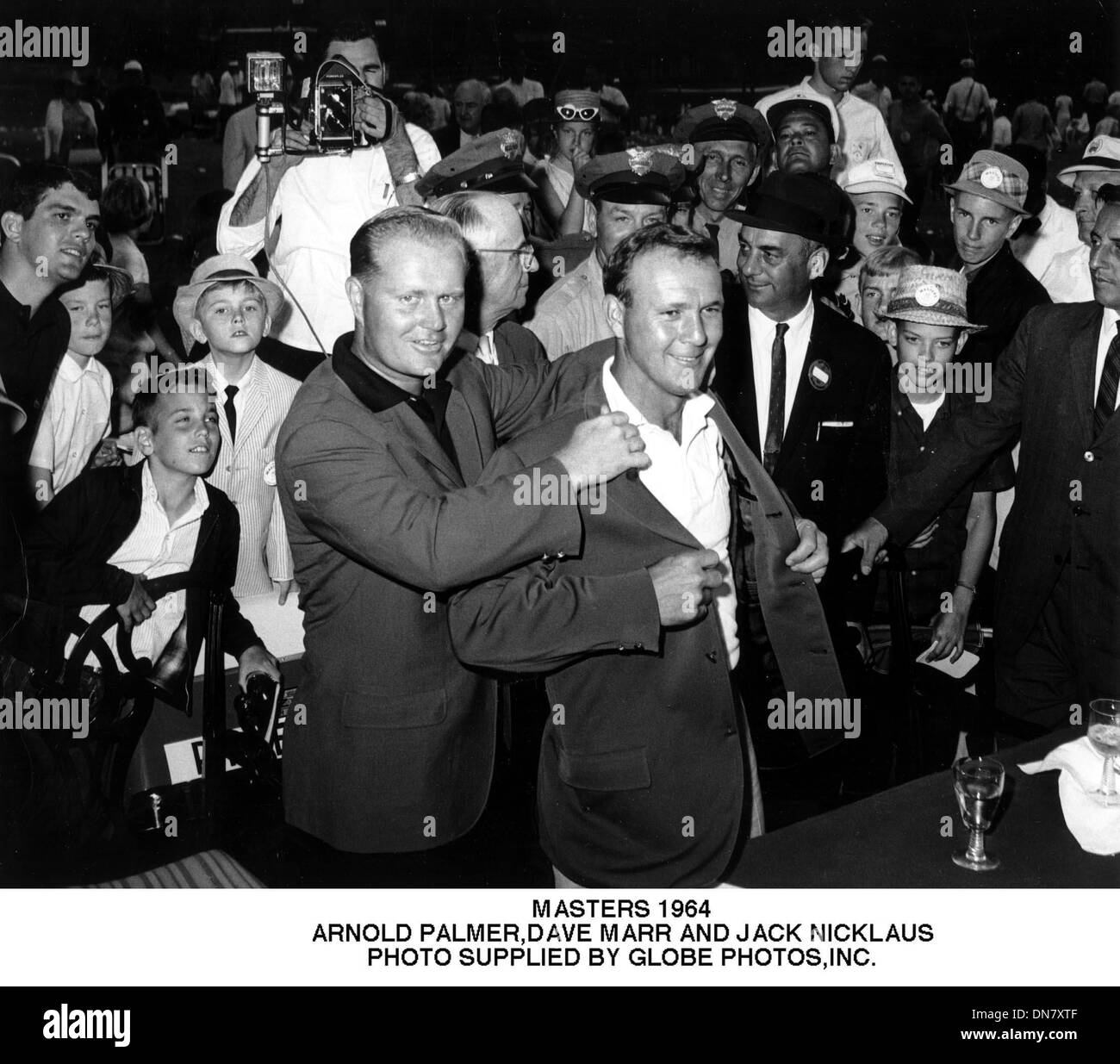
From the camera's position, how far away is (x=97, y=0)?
3.39 meters

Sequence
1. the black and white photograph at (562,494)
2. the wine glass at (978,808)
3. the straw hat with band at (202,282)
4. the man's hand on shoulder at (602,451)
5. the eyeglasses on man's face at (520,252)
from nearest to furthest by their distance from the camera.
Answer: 1. the wine glass at (978,808)
2. the man's hand on shoulder at (602,451)
3. the black and white photograph at (562,494)
4. the eyeglasses on man's face at (520,252)
5. the straw hat with band at (202,282)

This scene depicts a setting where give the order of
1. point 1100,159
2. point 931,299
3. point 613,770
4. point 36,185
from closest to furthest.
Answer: point 613,770 < point 36,185 < point 931,299 < point 1100,159

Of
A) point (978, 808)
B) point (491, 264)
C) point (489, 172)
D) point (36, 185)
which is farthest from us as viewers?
point (36, 185)

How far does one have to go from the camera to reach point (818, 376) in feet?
11.0

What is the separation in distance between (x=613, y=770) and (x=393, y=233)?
Result: 1117mm

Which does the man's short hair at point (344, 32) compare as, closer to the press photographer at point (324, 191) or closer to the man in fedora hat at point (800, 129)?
the press photographer at point (324, 191)

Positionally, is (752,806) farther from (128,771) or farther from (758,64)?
(758,64)

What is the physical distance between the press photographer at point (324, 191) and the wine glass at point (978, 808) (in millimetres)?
2312

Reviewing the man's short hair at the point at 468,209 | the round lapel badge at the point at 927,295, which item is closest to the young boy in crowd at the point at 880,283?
Answer: the round lapel badge at the point at 927,295

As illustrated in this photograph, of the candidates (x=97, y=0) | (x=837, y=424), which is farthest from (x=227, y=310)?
(x=837, y=424)

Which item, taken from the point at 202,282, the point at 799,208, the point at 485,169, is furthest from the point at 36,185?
the point at 799,208

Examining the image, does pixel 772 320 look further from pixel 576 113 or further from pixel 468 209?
pixel 576 113

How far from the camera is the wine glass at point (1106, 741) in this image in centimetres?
200

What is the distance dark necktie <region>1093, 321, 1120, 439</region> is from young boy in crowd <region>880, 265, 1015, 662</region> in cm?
43
